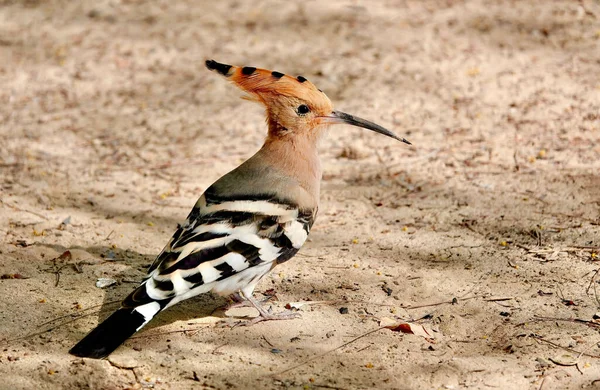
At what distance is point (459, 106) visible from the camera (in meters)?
5.64

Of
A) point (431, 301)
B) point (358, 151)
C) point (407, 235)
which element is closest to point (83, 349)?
point (431, 301)

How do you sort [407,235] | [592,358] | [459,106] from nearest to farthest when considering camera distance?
[592,358] → [407,235] → [459,106]

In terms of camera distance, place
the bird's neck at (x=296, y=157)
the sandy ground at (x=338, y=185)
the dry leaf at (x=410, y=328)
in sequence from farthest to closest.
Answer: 1. the bird's neck at (x=296, y=157)
2. the dry leaf at (x=410, y=328)
3. the sandy ground at (x=338, y=185)

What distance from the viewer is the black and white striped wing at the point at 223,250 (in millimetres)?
3211

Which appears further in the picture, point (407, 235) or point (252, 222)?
point (407, 235)

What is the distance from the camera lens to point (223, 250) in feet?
10.9

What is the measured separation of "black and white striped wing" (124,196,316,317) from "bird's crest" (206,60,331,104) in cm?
54

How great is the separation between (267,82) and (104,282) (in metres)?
1.19

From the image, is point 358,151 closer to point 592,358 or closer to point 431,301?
point 431,301

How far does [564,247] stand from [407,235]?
78 centimetres

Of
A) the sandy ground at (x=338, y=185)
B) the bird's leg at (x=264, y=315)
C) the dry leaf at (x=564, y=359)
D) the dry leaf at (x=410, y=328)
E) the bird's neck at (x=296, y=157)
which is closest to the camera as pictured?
the dry leaf at (x=564, y=359)

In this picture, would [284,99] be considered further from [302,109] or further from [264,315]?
[264,315]

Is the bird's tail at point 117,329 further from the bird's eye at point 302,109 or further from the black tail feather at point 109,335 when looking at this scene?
the bird's eye at point 302,109

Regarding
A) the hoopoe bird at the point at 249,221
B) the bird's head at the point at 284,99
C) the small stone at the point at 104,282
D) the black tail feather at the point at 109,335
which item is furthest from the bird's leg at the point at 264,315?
the bird's head at the point at 284,99
